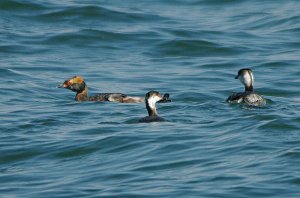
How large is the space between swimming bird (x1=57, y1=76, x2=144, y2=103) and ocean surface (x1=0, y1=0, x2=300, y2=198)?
0.82 ft

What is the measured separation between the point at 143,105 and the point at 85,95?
1529 millimetres

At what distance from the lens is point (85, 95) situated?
73.3 feet

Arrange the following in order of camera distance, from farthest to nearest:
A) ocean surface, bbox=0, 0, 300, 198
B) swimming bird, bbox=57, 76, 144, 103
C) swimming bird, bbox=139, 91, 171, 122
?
swimming bird, bbox=57, 76, 144, 103
swimming bird, bbox=139, 91, 171, 122
ocean surface, bbox=0, 0, 300, 198

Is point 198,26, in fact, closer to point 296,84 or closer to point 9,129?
point 296,84

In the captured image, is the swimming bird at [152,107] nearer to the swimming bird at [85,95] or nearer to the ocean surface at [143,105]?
the ocean surface at [143,105]

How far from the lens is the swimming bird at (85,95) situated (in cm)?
2133

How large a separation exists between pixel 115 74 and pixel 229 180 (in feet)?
34.9

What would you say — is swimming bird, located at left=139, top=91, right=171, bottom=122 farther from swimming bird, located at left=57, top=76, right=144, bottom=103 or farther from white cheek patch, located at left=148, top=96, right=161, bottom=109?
swimming bird, located at left=57, top=76, right=144, bottom=103

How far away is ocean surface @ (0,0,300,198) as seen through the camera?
49.6ft

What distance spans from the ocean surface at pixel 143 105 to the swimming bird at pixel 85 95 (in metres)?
0.25

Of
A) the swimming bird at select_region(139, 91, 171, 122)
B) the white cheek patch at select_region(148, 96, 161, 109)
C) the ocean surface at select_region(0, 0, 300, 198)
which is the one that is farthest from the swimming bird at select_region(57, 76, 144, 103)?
the white cheek patch at select_region(148, 96, 161, 109)

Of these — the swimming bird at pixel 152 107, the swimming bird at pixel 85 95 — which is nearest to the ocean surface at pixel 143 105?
the swimming bird at pixel 152 107

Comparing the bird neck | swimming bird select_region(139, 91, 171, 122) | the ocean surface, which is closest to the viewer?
the ocean surface

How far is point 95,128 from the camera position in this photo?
1873 centimetres
